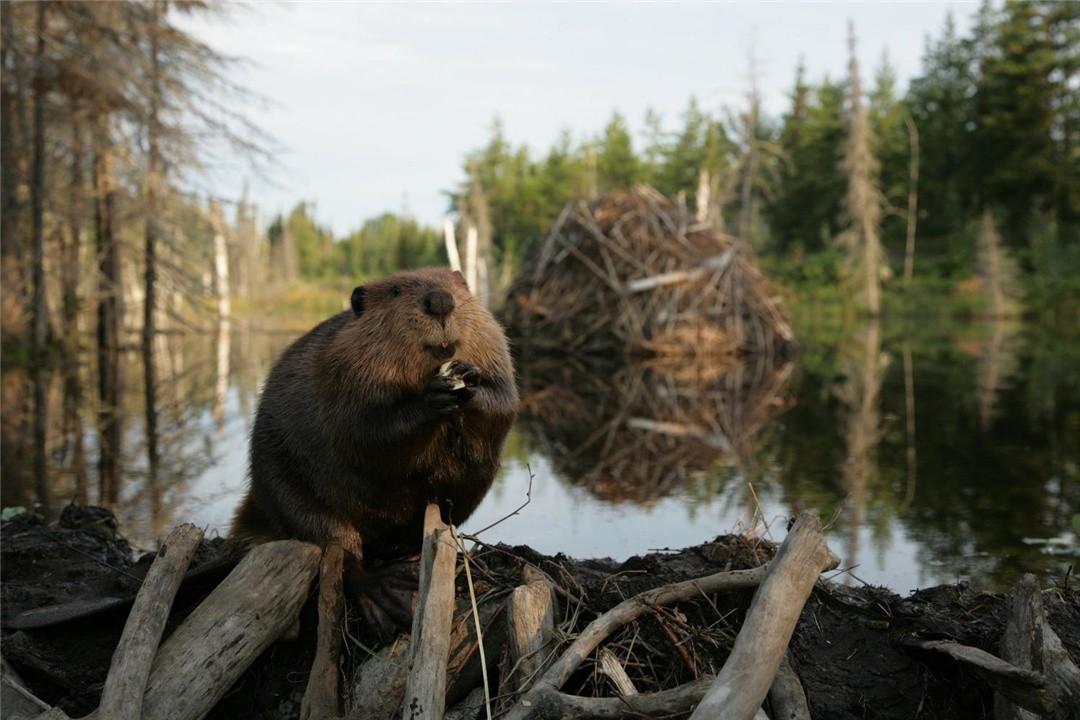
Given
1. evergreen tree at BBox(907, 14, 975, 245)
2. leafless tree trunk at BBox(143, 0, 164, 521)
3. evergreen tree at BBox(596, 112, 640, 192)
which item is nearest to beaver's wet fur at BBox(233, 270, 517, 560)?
leafless tree trunk at BBox(143, 0, 164, 521)

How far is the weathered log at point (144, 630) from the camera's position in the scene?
2725mm

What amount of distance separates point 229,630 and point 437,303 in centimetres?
122

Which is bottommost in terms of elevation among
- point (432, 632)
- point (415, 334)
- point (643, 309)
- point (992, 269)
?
point (432, 632)

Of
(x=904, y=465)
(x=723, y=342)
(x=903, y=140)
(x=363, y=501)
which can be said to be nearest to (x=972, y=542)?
(x=904, y=465)

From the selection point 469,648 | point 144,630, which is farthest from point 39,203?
point 469,648

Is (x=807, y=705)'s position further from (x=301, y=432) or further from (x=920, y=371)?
(x=920, y=371)

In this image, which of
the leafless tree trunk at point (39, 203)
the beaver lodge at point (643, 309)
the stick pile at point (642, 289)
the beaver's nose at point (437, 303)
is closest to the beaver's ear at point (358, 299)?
the beaver's nose at point (437, 303)

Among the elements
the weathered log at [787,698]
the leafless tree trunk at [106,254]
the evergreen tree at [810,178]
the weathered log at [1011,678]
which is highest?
the evergreen tree at [810,178]

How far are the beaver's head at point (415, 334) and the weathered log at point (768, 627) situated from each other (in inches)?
43.7

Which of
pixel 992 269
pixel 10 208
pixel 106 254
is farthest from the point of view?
pixel 992 269

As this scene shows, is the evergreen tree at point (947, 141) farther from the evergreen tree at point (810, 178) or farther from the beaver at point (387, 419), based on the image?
the beaver at point (387, 419)

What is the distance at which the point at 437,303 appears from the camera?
2.96 m

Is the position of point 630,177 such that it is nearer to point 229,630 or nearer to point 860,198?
point 860,198

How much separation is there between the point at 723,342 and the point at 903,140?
139 ft
